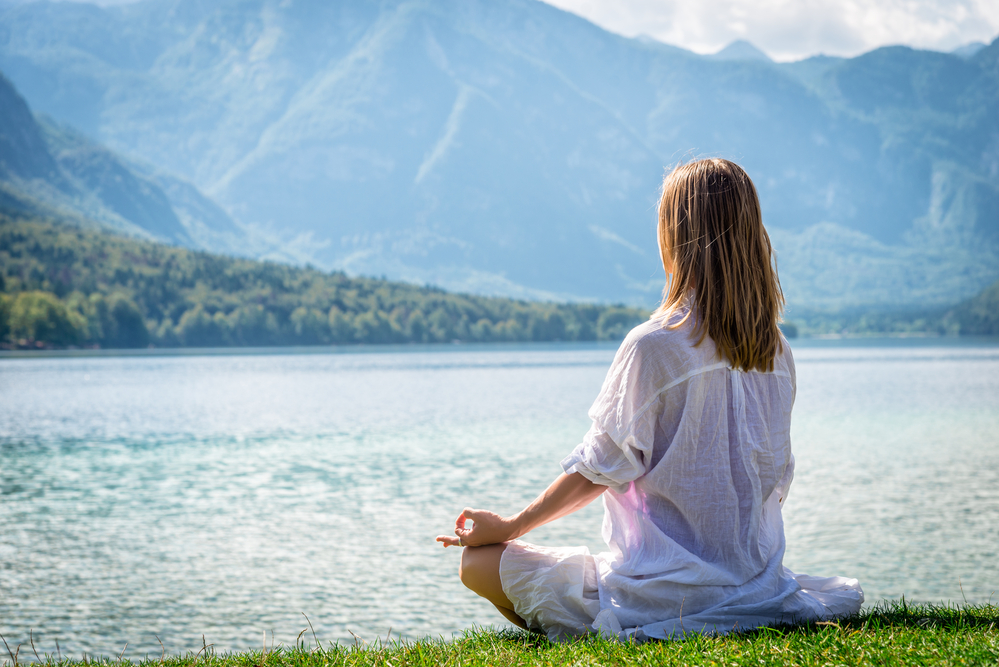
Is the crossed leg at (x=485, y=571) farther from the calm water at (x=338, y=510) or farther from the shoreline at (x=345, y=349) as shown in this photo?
the shoreline at (x=345, y=349)

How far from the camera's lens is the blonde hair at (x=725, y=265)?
4027 millimetres

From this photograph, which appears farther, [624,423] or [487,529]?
[487,529]

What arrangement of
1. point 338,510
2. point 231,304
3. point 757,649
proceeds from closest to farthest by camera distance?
point 757,649, point 338,510, point 231,304

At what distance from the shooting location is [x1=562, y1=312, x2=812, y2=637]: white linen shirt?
400 centimetres

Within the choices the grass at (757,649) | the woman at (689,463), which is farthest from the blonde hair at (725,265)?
the grass at (757,649)

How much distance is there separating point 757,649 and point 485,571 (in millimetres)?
1359

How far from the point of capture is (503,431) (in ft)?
105

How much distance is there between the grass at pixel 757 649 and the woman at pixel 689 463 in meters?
0.18

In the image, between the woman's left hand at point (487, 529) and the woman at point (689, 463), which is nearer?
the woman at point (689, 463)

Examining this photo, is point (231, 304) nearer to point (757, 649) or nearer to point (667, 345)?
point (667, 345)

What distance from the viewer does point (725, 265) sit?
404 centimetres

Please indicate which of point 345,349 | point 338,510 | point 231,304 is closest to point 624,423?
point 338,510

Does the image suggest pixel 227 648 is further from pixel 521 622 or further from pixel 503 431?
pixel 503 431

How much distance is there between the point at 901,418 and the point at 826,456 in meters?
11.3
